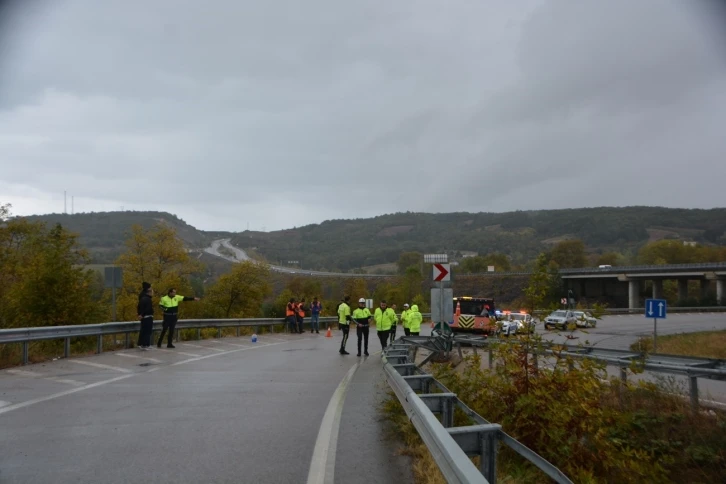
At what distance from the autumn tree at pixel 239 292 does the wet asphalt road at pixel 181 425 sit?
1331 inches

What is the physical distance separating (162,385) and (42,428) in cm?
367

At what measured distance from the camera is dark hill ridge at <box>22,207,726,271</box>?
141000mm

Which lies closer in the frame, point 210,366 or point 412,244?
point 210,366

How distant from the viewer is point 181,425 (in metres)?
7.89

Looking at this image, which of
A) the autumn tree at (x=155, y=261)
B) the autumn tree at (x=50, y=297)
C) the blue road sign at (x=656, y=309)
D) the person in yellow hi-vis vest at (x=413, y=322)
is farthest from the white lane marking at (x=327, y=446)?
the autumn tree at (x=155, y=261)

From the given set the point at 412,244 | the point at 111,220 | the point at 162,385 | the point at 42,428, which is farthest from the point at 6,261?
the point at 412,244

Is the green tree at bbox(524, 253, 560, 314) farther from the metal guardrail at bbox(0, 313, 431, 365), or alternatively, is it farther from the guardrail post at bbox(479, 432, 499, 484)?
the metal guardrail at bbox(0, 313, 431, 365)

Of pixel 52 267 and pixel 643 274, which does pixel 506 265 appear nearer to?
pixel 643 274

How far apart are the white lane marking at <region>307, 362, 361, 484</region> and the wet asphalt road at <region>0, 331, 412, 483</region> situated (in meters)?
0.09

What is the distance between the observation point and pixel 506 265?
101000mm

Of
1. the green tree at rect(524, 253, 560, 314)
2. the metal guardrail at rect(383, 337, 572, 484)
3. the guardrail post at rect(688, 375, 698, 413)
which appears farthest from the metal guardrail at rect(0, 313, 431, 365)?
the guardrail post at rect(688, 375, 698, 413)

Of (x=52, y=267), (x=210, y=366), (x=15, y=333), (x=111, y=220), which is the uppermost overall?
(x=111, y=220)

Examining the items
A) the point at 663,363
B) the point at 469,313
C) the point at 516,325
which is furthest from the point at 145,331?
the point at 469,313

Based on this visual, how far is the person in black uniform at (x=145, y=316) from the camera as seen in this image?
17781mm
